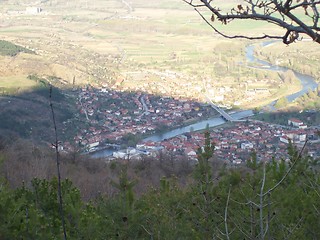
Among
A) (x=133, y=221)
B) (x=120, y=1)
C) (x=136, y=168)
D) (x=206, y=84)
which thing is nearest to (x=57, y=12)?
(x=120, y=1)

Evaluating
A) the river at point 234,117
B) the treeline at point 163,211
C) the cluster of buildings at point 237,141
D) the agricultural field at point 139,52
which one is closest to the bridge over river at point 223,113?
the river at point 234,117

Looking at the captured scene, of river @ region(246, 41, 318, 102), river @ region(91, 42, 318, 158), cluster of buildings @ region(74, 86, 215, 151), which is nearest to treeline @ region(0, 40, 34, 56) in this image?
cluster of buildings @ region(74, 86, 215, 151)

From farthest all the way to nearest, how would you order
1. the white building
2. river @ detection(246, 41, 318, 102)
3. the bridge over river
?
1. the white building
2. river @ detection(246, 41, 318, 102)
3. the bridge over river

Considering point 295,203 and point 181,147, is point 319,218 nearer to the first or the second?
point 295,203

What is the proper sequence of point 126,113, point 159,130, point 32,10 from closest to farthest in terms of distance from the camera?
point 159,130 → point 126,113 → point 32,10

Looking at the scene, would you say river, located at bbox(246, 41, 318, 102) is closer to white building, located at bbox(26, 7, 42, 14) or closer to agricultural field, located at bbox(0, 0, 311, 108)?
agricultural field, located at bbox(0, 0, 311, 108)

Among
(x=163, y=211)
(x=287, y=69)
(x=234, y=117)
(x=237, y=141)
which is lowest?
(x=287, y=69)

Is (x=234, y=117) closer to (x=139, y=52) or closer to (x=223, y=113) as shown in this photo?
(x=223, y=113)

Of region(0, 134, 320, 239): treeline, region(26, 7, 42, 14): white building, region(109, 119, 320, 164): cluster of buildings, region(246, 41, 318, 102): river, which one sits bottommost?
region(26, 7, 42, 14): white building

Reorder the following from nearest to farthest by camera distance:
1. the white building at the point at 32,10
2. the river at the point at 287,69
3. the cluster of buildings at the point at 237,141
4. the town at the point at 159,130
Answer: the cluster of buildings at the point at 237,141
the town at the point at 159,130
the river at the point at 287,69
the white building at the point at 32,10

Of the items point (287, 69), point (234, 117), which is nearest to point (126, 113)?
point (234, 117)

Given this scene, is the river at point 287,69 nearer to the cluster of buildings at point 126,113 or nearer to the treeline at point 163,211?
the cluster of buildings at point 126,113
